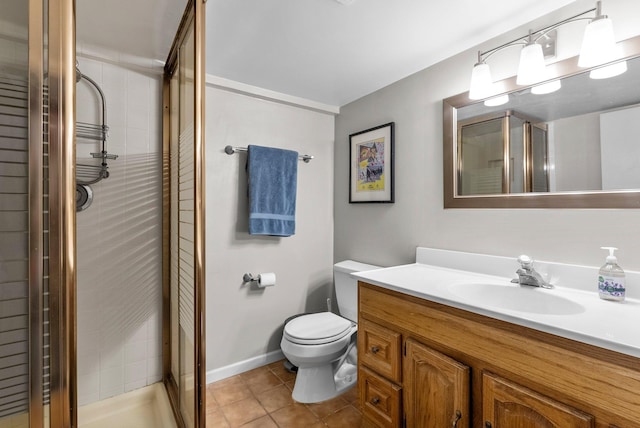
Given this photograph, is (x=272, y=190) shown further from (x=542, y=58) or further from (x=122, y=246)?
(x=542, y=58)

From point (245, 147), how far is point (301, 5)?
3.32ft

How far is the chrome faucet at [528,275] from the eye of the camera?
1226 mm

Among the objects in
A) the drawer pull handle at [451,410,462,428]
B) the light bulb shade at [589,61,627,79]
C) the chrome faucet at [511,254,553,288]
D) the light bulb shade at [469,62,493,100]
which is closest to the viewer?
the drawer pull handle at [451,410,462,428]

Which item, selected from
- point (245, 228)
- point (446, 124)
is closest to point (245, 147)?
point (245, 228)

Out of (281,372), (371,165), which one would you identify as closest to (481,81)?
(371,165)

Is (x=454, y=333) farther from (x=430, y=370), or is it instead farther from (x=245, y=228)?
(x=245, y=228)

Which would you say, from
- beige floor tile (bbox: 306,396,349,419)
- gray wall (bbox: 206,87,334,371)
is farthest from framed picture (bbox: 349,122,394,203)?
beige floor tile (bbox: 306,396,349,419)

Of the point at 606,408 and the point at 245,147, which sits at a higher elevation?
the point at 245,147

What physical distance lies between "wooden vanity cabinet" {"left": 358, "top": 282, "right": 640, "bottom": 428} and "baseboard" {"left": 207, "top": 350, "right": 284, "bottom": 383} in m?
0.95

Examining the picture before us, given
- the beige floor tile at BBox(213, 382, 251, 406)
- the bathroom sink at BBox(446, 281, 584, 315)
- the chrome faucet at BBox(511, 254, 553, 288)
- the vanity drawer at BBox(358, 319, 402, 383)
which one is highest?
A: the chrome faucet at BBox(511, 254, 553, 288)

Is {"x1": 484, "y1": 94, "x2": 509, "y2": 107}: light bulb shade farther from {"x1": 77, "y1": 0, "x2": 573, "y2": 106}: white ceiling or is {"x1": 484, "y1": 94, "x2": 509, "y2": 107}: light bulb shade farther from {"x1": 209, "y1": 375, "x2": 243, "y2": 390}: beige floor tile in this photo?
{"x1": 209, "y1": 375, "x2": 243, "y2": 390}: beige floor tile

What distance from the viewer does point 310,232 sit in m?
2.38

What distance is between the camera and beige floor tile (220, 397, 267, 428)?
1578mm

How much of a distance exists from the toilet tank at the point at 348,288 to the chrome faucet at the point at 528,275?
922 mm
